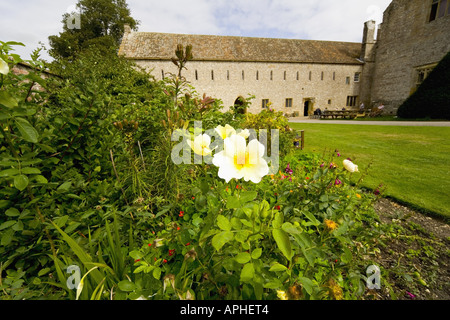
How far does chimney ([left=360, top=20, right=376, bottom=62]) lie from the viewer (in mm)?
21062

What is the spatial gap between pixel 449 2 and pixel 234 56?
1615 centimetres

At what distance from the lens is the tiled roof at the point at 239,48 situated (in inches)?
758

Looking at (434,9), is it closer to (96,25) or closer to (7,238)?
(7,238)

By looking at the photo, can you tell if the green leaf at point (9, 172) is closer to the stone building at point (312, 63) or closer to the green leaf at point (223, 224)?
the green leaf at point (223, 224)

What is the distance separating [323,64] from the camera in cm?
2281

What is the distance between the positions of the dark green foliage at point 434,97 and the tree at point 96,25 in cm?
2797

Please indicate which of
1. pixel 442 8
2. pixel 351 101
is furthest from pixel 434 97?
pixel 351 101

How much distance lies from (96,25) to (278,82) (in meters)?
22.9

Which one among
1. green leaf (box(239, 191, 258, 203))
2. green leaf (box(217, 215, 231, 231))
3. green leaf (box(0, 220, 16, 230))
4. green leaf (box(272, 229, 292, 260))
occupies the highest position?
green leaf (box(239, 191, 258, 203))

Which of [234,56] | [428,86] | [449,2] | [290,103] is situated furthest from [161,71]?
[449,2]

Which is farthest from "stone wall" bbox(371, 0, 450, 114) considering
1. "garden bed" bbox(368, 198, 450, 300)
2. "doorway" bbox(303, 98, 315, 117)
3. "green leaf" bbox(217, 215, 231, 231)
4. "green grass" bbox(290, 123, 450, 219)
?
"green leaf" bbox(217, 215, 231, 231)

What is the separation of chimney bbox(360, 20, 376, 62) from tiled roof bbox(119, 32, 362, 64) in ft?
2.71

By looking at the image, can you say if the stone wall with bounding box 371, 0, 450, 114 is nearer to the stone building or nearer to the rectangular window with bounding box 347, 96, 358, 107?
the stone building
